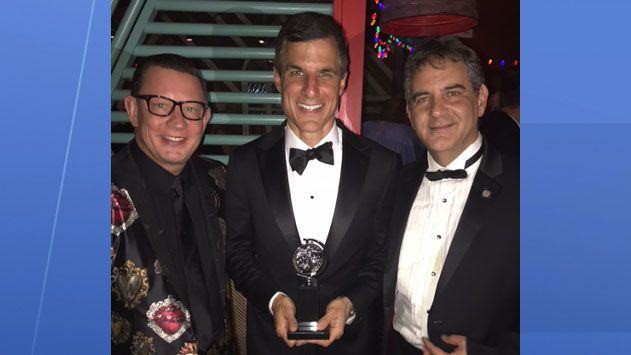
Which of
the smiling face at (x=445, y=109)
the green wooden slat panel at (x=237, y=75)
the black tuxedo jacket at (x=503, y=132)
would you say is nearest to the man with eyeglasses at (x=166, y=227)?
the smiling face at (x=445, y=109)

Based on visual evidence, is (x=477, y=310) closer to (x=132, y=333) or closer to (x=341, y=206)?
(x=341, y=206)

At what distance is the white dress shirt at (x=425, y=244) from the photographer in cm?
255

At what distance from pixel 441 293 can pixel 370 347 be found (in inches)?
21.9

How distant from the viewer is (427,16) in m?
5.18

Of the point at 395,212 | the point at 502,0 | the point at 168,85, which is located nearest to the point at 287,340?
the point at 395,212

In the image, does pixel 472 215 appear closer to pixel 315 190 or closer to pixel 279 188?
pixel 315 190

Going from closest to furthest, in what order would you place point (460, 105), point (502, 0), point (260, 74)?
point (460, 105), point (260, 74), point (502, 0)

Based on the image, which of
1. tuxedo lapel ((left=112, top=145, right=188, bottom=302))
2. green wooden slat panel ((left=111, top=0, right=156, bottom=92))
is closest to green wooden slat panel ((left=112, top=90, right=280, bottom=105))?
green wooden slat panel ((left=111, top=0, right=156, bottom=92))

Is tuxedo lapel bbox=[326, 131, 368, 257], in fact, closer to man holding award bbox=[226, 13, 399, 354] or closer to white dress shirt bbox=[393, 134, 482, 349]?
man holding award bbox=[226, 13, 399, 354]

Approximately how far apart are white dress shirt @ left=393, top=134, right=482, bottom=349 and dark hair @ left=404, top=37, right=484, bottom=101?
0.89 ft

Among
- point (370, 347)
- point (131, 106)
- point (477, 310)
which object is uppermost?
point (131, 106)

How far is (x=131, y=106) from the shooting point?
274 centimetres

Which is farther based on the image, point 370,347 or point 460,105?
point 370,347

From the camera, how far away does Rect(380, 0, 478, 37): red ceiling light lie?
4.85 metres
